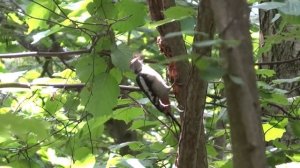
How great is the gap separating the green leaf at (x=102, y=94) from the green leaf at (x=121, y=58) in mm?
100

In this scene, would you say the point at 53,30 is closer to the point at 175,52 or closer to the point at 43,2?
the point at 43,2

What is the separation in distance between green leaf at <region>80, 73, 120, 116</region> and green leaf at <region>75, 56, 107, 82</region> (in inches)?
0.8

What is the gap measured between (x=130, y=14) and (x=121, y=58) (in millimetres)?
210

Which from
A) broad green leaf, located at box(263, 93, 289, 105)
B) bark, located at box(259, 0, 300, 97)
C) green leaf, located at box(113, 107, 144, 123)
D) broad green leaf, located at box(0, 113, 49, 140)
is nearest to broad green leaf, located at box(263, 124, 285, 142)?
broad green leaf, located at box(263, 93, 289, 105)

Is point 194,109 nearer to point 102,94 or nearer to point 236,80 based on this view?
point 102,94

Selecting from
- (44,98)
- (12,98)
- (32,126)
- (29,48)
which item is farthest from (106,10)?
(29,48)

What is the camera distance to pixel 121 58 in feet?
4.54

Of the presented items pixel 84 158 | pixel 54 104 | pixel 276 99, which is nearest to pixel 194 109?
pixel 276 99

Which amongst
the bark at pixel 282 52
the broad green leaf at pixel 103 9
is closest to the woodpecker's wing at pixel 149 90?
the broad green leaf at pixel 103 9

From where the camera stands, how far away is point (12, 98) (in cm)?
240

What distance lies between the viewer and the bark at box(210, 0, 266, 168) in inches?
23.8

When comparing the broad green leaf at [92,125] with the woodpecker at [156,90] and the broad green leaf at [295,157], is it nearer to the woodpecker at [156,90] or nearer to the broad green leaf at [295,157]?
the woodpecker at [156,90]

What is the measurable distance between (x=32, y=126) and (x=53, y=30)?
0.94m

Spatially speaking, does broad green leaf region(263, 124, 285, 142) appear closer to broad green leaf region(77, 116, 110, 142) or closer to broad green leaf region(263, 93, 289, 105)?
broad green leaf region(263, 93, 289, 105)
